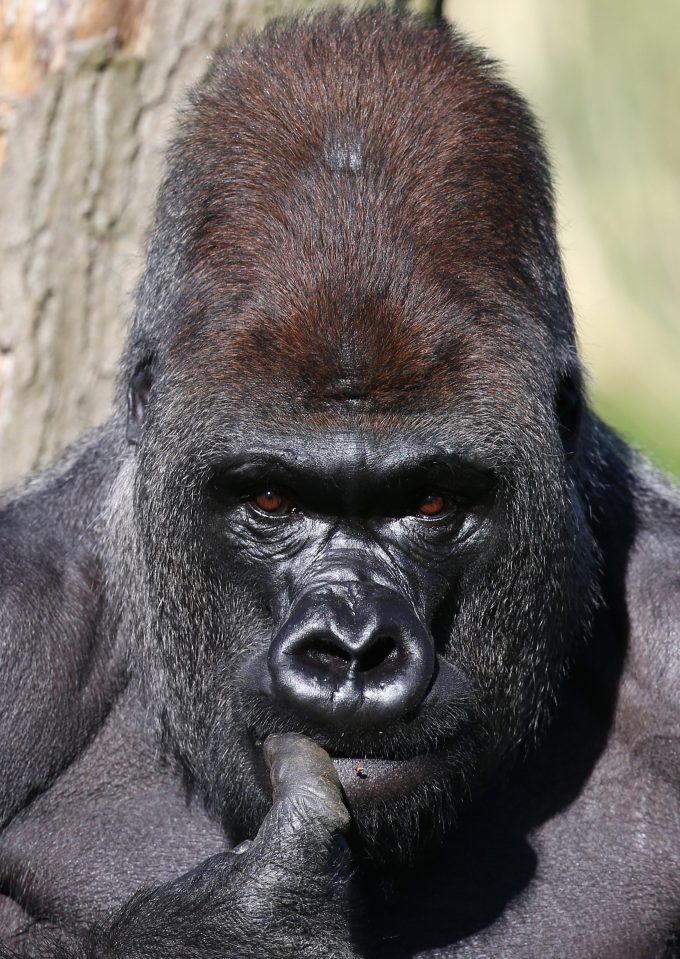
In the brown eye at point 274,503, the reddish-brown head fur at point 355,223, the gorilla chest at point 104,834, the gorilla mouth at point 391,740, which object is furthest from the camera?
the gorilla chest at point 104,834

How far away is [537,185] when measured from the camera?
514cm

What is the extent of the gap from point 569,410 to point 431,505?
807 mm

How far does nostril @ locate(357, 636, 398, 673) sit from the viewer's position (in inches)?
161

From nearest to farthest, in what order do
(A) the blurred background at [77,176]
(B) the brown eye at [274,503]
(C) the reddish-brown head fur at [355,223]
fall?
(C) the reddish-brown head fur at [355,223]
(B) the brown eye at [274,503]
(A) the blurred background at [77,176]

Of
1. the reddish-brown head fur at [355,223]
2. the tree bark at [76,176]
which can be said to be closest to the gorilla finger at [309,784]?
the reddish-brown head fur at [355,223]

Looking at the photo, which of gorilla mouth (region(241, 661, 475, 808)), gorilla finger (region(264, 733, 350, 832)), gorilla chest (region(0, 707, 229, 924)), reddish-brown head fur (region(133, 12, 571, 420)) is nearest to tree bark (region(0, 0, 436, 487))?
reddish-brown head fur (region(133, 12, 571, 420))

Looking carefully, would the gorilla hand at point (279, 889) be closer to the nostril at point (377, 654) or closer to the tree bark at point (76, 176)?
the nostril at point (377, 654)

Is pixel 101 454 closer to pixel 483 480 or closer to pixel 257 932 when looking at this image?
pixel 483 480

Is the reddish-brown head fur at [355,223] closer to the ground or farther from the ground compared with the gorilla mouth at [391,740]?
farther from the ground

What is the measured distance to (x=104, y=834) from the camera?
5250 mm

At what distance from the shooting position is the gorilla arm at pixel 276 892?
4.13 metres

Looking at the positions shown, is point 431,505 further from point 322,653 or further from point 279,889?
point 279,889

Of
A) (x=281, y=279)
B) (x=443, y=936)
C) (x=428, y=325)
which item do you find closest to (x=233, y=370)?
(x=281, y=279)

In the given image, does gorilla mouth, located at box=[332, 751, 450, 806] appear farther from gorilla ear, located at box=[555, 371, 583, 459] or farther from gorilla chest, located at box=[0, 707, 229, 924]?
gorilla ear, located at box=[555, 371, 583, 459]
